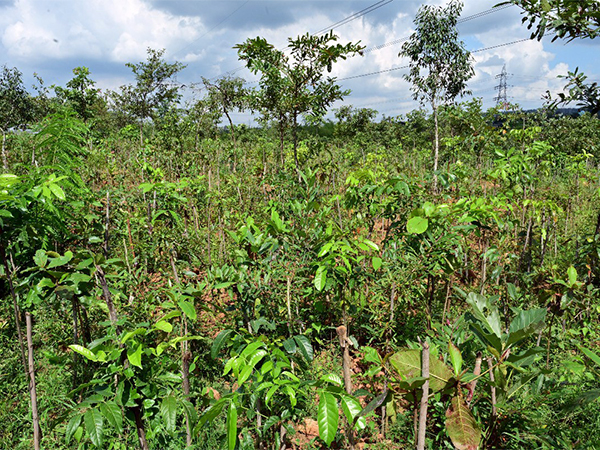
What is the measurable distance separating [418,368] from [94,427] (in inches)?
53.6

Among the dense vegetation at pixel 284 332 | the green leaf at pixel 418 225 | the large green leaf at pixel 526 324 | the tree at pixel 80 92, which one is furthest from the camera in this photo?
the tree at pixel 80 92

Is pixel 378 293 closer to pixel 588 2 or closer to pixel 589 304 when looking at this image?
pixel 588 2

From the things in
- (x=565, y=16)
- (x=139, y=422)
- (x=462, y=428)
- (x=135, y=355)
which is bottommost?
(x=462, y=428)

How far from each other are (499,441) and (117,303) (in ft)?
8.28

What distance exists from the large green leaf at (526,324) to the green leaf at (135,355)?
1489mm

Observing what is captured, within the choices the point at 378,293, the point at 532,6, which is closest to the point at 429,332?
the point at 378,293

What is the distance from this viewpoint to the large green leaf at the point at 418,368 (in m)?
1.66

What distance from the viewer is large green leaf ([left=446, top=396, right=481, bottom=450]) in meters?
1.51

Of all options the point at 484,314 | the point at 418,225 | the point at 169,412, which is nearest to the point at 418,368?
the point at 484,314

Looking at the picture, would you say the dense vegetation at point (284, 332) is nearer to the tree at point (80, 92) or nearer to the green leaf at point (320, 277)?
the green leaf at point (320, 277)

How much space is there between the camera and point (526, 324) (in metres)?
1.72

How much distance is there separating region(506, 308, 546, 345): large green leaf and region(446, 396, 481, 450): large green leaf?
1.22ft

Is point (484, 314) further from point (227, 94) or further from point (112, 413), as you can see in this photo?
point (227, 94)

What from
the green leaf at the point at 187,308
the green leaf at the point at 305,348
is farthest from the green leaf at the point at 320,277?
the green leaf at the point at 187,308
